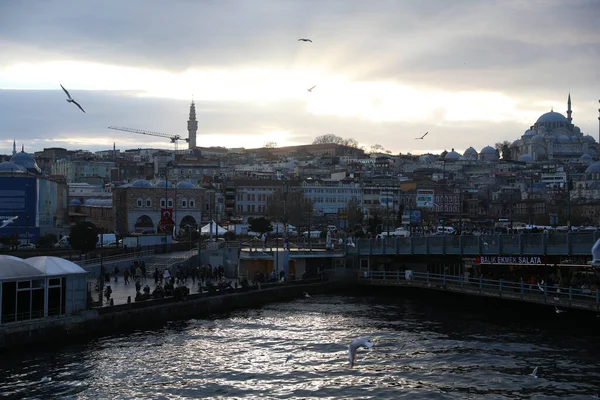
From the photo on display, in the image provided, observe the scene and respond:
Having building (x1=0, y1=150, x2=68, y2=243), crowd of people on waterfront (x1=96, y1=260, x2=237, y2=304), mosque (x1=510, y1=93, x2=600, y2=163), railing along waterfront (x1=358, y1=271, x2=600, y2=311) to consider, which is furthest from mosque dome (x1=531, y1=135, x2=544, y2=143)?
crowd of people on waterfront (x1=96, y1=260, x2=237, y2=304)

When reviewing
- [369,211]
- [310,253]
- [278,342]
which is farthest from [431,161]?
[278,342]

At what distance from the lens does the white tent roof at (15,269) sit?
2320cm

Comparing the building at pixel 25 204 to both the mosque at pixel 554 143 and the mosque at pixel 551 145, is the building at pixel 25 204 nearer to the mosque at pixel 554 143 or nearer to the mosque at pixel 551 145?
the mosque at pixel 551 145

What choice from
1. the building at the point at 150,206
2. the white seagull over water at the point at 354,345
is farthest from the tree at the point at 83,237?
the building at the point at 150,206

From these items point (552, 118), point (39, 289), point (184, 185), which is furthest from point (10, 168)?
point (552, 118)

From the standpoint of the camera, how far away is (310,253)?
40.0 m

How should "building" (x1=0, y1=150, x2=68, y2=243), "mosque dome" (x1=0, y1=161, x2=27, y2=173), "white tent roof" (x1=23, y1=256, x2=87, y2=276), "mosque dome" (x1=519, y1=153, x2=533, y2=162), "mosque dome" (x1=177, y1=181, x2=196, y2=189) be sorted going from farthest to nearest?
"mosque dome" (x1=519, y1=153, x2=533, y2=162) < "mosque dome" (x1=177, y1=181, x2=196, y2=189) < "mosque dome" (x1=0, y1=161, x2=27, y2=173) < "building" (x1=0, y1=150, x2=68, y2=243) < "white tent roof" (x1=23, y1=256, x2=87, y2=276)

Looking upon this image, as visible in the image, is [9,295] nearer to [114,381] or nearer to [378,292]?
[114,381]

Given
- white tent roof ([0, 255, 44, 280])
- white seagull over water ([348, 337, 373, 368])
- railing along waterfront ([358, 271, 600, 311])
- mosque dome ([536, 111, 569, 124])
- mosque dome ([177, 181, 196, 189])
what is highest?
mosque dome ([536, 111, 569, 124])

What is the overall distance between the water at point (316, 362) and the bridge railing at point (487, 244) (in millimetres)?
3355

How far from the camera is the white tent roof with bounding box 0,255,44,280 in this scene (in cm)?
2320

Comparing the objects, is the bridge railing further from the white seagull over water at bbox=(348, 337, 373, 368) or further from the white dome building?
the white dome building

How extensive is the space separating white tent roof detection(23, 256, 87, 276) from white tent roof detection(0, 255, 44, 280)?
300 mm

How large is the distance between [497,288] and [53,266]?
57.2ft
